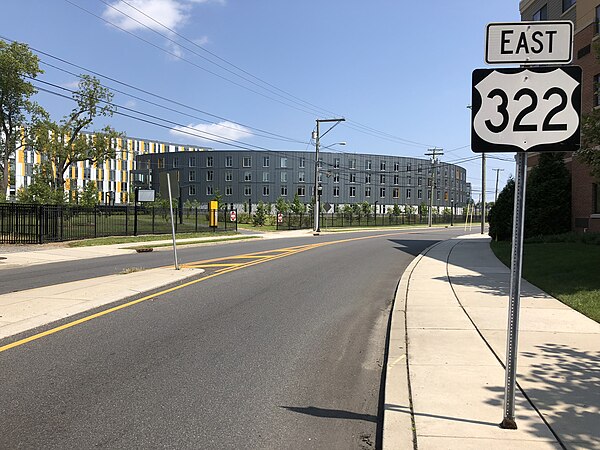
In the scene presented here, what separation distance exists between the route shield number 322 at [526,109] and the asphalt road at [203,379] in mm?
2574

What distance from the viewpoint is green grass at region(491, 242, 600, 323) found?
31.7 feet

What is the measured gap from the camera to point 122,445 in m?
3.97

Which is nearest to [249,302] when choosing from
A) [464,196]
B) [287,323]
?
[287,323]

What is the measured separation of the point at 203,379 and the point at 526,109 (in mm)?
4007

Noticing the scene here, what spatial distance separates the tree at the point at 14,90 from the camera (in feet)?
156

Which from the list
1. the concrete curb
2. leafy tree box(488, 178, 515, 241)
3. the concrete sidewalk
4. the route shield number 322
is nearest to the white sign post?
the route shield number 322

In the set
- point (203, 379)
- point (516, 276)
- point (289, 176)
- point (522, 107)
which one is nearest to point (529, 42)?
point (522, 107)

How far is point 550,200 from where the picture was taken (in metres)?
26.1

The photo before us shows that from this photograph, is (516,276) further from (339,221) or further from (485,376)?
(339,221)

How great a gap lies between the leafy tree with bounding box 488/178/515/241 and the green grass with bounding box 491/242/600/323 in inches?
371

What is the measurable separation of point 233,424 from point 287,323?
3.95 metres

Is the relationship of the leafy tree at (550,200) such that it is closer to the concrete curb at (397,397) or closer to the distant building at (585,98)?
the distant building at (585,98)

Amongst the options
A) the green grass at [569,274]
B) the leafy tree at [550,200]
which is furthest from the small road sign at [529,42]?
the leafy tree at [550,200]

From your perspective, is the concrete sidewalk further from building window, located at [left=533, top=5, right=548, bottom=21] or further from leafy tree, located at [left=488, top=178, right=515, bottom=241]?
building window, located at [left=533, top=5, right=548, bottom=21]
